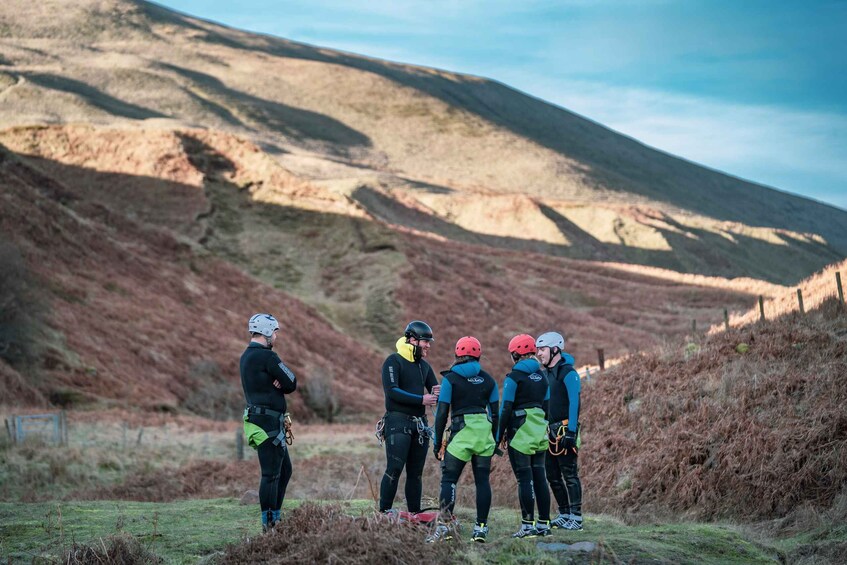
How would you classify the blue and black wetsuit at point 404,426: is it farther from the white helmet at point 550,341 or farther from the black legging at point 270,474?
the white helmet at point 550,341

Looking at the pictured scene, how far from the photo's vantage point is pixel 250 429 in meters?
9.69

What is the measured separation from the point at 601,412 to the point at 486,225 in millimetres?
82523

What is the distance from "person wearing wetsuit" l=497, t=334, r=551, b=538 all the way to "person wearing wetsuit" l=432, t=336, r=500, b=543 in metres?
0.31

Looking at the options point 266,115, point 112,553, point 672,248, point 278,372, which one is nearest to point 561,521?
point 278,372

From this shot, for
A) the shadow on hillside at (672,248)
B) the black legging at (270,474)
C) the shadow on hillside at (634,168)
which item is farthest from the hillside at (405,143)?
the black legging at (270,474)

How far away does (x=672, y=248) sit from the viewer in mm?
106438

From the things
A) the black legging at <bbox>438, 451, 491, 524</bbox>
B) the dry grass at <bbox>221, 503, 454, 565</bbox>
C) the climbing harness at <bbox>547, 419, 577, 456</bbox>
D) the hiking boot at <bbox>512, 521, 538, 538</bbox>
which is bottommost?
the hiking boot at <bbox>512, 521, 538, 538</bbox>

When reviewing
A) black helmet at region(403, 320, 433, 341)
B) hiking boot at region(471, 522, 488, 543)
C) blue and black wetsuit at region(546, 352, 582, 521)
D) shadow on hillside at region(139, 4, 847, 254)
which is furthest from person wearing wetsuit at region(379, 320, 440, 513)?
shadow on hillside at region(139, 4, 847, 254)

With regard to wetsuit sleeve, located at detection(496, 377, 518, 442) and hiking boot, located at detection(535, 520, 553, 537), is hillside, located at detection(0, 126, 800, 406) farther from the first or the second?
hiking boot, located at detection(535, 520, 553, 537)

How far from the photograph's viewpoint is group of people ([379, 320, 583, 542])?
9.37 meters

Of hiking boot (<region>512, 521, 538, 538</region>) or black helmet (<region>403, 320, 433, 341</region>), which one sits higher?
black helmet (<region>403, 320, 433, 341</region>)

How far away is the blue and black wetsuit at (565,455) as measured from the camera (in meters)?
10.5

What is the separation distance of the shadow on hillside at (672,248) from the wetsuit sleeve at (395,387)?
262ft

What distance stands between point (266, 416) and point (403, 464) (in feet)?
4.99
